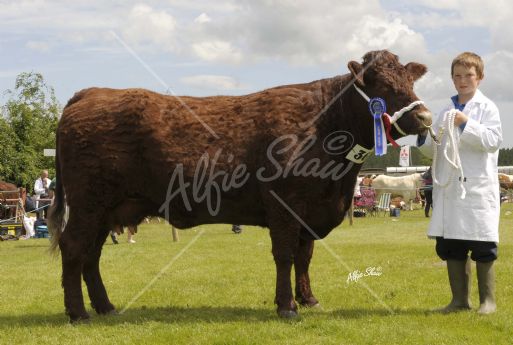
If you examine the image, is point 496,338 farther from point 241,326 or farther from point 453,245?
point 241,326

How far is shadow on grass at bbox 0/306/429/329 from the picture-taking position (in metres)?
5.99

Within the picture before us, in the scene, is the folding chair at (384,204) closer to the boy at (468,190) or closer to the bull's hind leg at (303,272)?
the bull's hind leg at (303,272)

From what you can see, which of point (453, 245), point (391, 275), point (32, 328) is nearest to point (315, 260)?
point (391, 275)

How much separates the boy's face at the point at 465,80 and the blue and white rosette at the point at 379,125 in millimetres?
790

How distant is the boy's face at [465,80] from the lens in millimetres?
5816

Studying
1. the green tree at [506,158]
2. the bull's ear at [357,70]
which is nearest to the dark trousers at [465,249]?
the bull's ear at [357,70]

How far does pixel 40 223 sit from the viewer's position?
66.0 ft

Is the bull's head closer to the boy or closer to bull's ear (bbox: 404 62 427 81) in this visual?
bull's ear (bbox: 404 62 427 81)

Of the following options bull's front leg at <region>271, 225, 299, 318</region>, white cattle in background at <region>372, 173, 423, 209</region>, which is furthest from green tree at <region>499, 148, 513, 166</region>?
bull's front leg at <region>271, 225, 299, 318</region>

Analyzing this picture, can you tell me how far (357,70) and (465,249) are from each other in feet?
6.40

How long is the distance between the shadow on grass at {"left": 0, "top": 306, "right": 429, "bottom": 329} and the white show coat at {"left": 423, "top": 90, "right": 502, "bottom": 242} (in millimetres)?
934

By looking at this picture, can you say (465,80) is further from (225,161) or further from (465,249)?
(225,161)

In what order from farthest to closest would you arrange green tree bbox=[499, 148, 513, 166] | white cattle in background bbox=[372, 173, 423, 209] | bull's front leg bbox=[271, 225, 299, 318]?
green tree bbox=[499, 148, 513, 166], white cattle in background bbox=[372, 173, 423, 209], bull's front leg bbox=[271, 225, 299, 318]

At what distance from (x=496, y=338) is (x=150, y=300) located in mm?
3978
